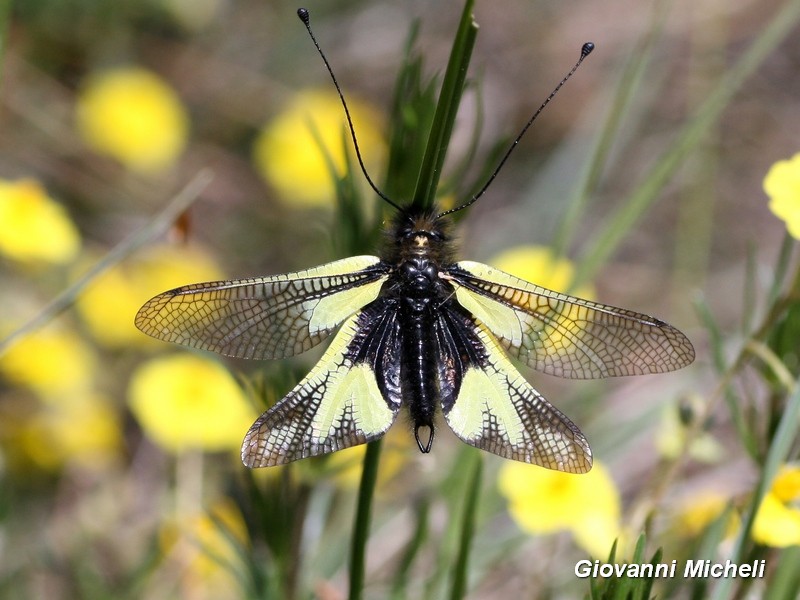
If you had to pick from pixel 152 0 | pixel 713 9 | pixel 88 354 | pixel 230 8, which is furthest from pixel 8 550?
pixel 713 9

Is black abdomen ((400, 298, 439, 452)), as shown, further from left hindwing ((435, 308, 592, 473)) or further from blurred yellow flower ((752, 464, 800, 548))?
blurred yellow flower ((752, 464, 800, 548))

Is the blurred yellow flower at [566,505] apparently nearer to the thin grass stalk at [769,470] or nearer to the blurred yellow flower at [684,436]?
the blurred yellow flower at [684,436]

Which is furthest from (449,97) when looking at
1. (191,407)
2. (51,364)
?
(51,364)

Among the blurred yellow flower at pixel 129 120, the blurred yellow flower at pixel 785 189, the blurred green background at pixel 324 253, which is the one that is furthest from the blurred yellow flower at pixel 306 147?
the blurred yellow flower at pixel 785 189

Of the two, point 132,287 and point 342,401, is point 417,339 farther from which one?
point 132,287

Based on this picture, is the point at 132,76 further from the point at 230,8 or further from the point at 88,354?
the point at 88,354
